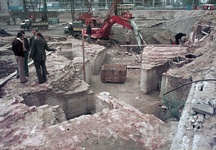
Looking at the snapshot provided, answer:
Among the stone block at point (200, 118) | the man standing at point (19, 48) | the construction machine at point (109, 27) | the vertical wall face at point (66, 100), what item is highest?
the construction machine at point (109, 27)

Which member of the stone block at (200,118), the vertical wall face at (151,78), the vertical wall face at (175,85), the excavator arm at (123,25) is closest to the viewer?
the stone block at (200,118)

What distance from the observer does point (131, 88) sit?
8.13m

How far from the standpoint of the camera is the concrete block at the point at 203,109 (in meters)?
2.81

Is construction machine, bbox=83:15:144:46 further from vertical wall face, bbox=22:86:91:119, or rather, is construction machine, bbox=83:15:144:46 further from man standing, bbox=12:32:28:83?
man standing, bbox=12:32:28:83

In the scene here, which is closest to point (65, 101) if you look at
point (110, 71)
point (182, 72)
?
point (110, 71)

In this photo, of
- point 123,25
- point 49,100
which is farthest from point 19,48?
point 123,25

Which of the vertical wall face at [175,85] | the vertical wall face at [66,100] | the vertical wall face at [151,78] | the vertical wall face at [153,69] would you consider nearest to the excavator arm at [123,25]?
the vertical wall face at [153,69]

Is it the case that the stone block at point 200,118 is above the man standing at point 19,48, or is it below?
below

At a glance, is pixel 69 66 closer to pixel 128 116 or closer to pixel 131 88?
pixel 131 88

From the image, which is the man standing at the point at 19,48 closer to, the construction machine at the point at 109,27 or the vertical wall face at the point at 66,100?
the vertical wall face at the point at 66,100

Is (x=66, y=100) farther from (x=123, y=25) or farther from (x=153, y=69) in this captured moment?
(x=123, y=25)

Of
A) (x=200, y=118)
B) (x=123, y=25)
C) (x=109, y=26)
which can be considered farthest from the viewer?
(x=109, y=26)

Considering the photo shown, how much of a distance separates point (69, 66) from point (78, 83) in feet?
5.24

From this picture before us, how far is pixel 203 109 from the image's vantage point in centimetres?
287
